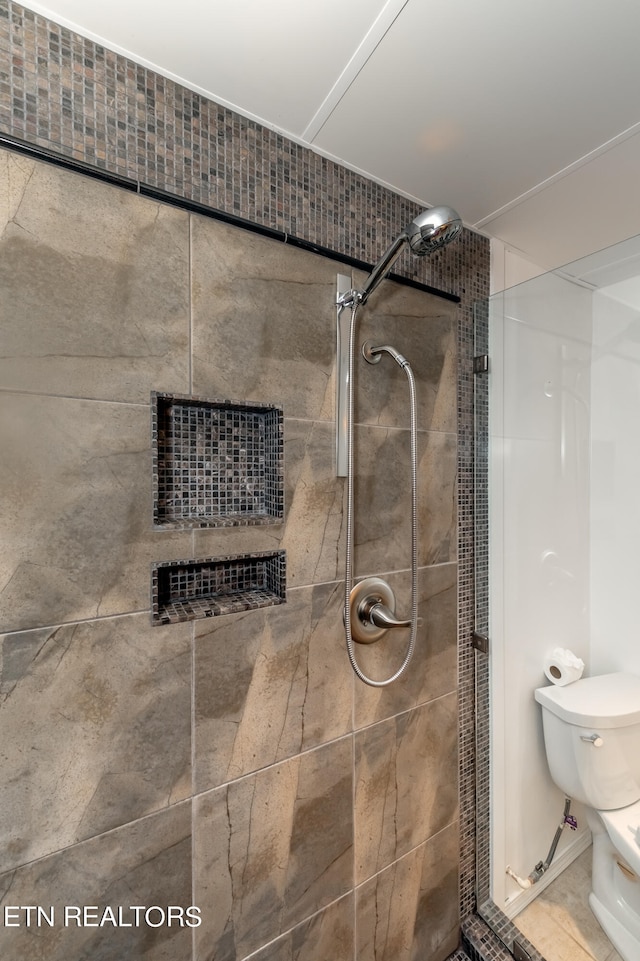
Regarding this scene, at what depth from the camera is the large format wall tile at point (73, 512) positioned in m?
0.74

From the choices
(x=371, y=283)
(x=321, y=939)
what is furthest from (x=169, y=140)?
(x=321, y=939)

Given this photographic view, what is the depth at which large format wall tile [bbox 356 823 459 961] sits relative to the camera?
3.91ft

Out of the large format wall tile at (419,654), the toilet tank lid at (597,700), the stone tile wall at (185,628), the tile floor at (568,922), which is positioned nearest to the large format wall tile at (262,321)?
the stone tile wall at (185,628)

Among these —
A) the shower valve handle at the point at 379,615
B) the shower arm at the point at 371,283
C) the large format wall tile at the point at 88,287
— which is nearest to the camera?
the large format wall tile at the point at 88,287

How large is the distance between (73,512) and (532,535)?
144cm

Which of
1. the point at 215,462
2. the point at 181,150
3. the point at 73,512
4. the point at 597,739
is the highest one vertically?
the point at 181,150

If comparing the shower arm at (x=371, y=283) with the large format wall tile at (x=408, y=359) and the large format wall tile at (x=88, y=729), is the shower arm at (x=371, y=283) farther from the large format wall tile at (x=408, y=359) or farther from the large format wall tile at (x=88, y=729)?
the large format wall tile at (x=88, y=729)

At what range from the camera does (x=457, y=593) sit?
1.40 metres

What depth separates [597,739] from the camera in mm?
1370

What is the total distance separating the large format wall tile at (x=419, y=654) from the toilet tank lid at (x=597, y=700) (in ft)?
A: 1.39

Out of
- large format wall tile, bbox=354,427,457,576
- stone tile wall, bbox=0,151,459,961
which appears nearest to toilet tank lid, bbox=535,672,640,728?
stone tile wall, bbox=0,151,459,961

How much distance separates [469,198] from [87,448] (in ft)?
4.19

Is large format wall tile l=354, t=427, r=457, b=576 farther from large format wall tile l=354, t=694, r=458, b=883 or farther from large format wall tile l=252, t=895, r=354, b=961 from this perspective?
large format wall tile l=252, t=895, r=354, b=961

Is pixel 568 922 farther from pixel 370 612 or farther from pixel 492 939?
pixel 370 612
